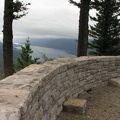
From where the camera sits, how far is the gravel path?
5324mm

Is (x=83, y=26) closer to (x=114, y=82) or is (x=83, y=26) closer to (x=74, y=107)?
(x=114, y=82)

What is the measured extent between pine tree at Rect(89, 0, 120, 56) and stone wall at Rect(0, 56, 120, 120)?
10290 mm

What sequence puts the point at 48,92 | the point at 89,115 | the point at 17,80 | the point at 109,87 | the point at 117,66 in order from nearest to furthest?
1. the point at 17,80
2. the point at 48,92
3. the point at 89,115
4. the point at 109,87
5. the point at 117,66

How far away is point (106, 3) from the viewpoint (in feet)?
58.0

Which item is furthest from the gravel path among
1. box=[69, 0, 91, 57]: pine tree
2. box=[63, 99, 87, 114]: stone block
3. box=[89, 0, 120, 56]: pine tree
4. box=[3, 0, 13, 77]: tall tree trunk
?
box=[89, 0, 120, 56]: pine tree

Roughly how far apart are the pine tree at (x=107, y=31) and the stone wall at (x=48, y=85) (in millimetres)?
10290

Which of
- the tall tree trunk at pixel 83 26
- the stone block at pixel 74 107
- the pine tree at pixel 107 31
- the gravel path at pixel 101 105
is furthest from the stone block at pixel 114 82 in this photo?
the pine tree at pixel 107 31

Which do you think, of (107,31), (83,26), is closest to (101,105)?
(83,26)

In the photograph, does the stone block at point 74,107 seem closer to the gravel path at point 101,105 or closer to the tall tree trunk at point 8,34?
the gravel path at point 101,105

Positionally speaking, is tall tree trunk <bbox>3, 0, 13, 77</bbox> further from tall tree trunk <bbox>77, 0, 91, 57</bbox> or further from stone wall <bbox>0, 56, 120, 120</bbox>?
stone wall <bbox>0, 56, 120, 120</bbox>

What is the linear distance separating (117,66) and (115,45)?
36.2 feet

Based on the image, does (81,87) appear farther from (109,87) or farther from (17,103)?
(17,103)

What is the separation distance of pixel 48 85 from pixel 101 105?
7.40 ft

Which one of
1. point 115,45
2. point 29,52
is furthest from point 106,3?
point 29,52
